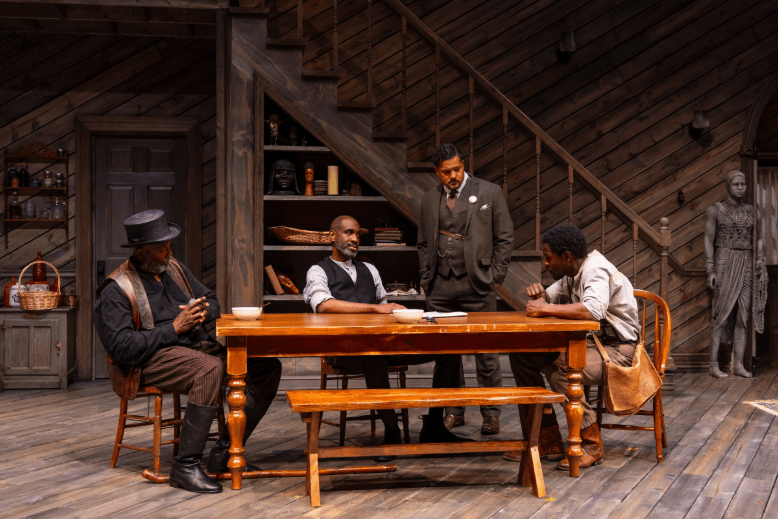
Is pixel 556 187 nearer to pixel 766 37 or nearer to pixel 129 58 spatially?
pixel 766 37

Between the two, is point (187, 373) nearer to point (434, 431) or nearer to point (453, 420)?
point (434, 431)

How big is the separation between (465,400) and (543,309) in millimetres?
685

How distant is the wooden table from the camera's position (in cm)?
315

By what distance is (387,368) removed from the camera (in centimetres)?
377

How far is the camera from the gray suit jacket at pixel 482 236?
4.33 meters

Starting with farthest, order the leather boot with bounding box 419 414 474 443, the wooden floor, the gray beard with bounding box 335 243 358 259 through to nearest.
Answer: the gray beard with bounding box 335 243 358 259 → the leather boot with bounding box 419 414 474 443 → the wooden floor

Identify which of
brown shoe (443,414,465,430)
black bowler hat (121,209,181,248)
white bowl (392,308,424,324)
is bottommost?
brown shoe (443,414,465,430)

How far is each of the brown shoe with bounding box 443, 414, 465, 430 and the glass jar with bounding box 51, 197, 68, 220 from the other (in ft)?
12.3

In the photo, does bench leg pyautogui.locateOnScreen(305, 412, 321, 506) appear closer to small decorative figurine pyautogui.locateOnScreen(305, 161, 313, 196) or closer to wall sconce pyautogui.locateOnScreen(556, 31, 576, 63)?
small decorative figurine pyautogui.locateOnScreen(305, 161, 313, 196)

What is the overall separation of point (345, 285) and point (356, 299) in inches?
3.9

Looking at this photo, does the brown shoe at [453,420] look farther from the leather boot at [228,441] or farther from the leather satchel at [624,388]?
the leather boot at [228,441]

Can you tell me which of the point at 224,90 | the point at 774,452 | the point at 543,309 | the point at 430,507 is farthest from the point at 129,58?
the point at 774,452

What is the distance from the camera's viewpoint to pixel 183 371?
3.33 metres

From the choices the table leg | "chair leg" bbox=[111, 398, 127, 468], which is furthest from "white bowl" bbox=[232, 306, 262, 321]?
the table leg
